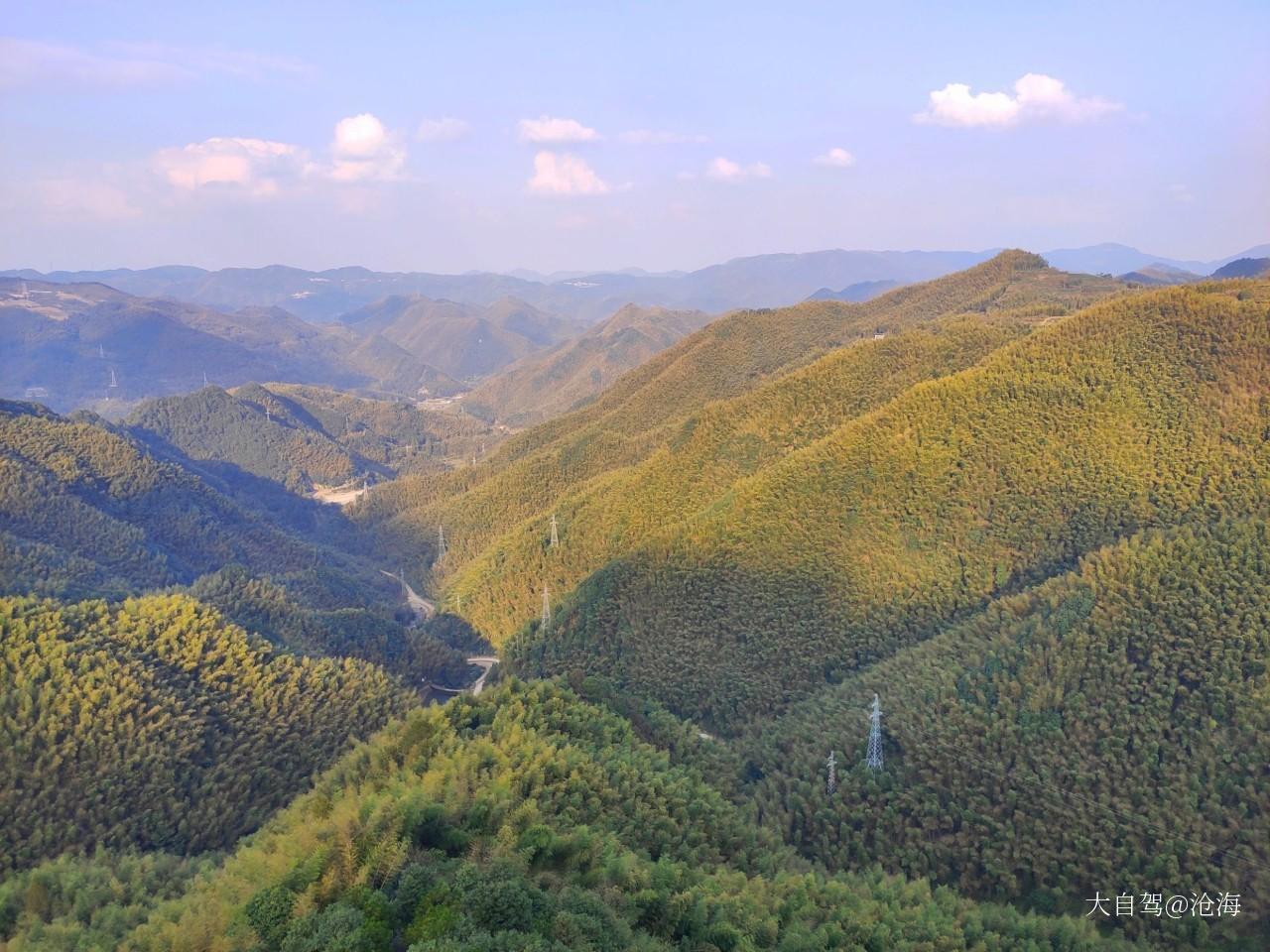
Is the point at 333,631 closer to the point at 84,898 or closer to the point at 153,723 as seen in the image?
the point at 153,723

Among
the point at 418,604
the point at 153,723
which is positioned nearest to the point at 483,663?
the point at 418,604

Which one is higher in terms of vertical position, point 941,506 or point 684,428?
point 684,428

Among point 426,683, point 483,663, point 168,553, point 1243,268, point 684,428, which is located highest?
→ point 1243,268

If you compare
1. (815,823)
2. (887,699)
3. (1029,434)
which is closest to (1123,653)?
(887,699)

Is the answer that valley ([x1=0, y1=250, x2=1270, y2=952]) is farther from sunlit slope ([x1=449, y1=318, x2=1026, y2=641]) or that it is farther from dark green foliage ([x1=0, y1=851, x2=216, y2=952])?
sunlit slope ([x1=449, y1=318, x2=1026, y2=641])

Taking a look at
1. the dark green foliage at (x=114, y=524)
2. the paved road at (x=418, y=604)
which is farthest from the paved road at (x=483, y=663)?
the dark green foliage at (x=114, y=524)

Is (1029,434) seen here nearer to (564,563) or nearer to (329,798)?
(564,563)

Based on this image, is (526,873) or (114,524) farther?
(114,524)
